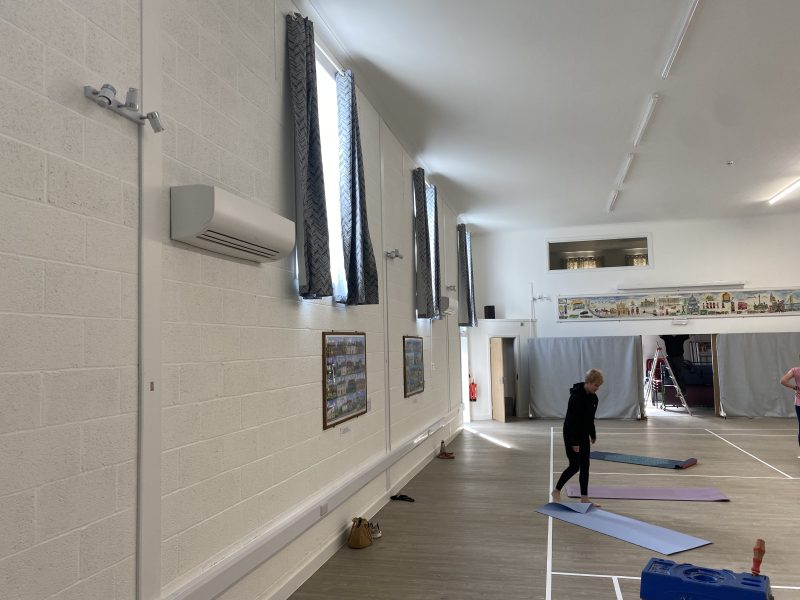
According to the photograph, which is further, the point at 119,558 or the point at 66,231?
the point at 119,558

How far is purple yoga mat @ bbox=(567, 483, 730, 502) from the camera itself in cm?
629

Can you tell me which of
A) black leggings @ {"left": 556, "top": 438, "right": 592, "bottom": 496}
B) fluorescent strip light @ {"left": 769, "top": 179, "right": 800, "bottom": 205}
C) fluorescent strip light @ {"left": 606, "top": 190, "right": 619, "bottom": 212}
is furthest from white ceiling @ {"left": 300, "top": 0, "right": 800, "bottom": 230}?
black leggings @ {"left": 556, "top": 438, "right": 592, "bottom": 496}

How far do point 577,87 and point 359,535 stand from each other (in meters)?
4.88

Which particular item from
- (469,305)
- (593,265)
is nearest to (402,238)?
(469,305)

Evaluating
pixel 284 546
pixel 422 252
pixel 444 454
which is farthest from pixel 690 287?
pixel 284 546

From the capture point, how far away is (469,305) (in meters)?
12.4

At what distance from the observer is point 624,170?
9.23m

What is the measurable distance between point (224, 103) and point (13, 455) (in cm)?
218

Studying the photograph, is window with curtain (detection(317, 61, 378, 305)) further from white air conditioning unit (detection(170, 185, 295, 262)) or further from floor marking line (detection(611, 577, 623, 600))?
floor marking line (detection(611, 577, 623, 600))

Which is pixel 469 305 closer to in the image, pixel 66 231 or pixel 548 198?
pixel 548 198

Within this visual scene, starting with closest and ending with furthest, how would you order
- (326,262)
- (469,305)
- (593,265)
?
(326,262), (469,305), (593,265)

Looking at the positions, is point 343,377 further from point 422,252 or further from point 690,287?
point 690,287

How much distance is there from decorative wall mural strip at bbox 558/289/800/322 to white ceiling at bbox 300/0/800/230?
3512 mm

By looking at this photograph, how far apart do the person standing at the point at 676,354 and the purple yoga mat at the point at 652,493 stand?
7.86 metres
